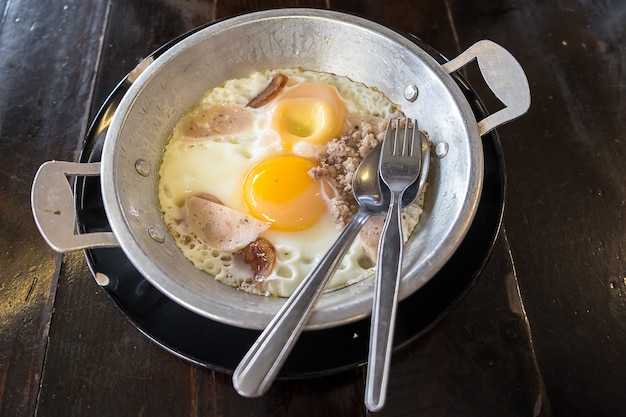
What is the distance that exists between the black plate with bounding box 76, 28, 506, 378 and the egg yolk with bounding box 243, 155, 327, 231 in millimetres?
356

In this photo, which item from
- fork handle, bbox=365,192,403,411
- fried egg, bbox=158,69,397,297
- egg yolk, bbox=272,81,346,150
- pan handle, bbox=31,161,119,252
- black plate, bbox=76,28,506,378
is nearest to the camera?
fork handle, bbox=365,192,403,411

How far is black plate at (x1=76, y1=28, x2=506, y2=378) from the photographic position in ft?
4.39

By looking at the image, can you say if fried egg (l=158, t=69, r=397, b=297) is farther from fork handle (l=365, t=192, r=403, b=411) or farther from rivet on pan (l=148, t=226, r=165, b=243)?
fork handle (l=365, t=192, r=403, b=411)

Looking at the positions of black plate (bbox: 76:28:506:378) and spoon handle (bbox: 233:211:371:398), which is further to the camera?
black plate (bbox: 76:28:506:378)

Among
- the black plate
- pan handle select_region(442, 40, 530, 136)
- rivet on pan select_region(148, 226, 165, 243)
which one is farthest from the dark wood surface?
pan handle select_region(442, 40, 530, 136)

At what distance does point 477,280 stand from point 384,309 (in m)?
0.49

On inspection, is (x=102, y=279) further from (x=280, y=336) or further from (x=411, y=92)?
(x=411, y=92)

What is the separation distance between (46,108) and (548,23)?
7.20 ft

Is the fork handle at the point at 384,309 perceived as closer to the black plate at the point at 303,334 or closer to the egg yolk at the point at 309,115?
the black plate at the point at 303,334

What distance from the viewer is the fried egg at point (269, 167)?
4.80 ft

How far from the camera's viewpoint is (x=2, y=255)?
166 centimetres

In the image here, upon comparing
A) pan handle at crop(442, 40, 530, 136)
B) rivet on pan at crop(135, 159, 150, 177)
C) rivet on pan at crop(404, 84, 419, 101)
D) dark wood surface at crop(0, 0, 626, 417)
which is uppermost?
pan handle at crop(442, 40, 530, 136)

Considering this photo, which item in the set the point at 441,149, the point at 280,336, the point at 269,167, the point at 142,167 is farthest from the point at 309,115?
the point at 280,336

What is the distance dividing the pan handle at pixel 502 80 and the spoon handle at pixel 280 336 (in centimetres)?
61
